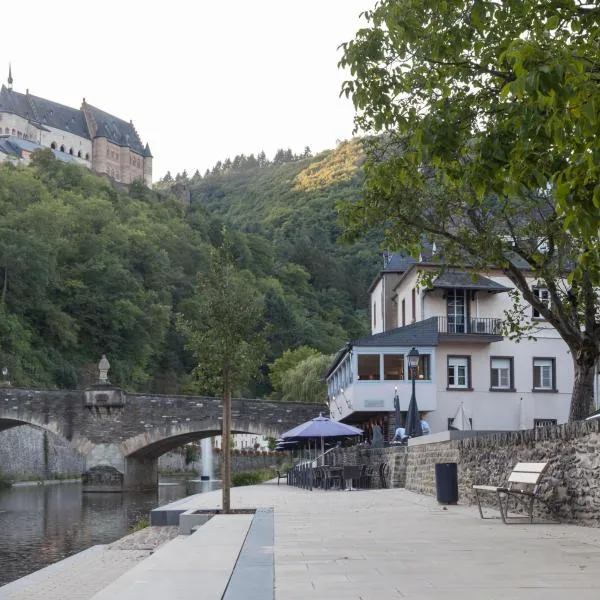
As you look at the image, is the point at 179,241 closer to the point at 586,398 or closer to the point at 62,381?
the point at 62,381

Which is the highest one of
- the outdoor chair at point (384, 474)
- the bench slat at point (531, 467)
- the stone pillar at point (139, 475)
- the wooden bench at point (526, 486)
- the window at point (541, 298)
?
the window at point (541, 298)

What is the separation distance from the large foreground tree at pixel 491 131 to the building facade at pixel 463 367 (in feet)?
61.0

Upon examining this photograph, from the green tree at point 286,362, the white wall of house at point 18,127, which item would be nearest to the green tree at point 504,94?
the green tree at point 286,362

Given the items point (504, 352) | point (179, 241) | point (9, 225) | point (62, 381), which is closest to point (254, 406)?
point (504, 352)

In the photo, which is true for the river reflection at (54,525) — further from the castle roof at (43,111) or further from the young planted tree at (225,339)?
the castle roof at (43,111)

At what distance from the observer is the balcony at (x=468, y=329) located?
36.0 m

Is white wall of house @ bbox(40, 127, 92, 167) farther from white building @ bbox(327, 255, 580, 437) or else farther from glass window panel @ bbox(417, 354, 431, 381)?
glass window panel @ bbox(417, 354, 431, 381)

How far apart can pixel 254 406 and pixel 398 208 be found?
101ft

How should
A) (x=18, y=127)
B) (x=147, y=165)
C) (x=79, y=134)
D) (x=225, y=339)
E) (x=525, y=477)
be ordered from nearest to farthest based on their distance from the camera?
1. (x=525, y=477)
2. (x=225, y=339)
3. (x=18, y=127)
4. (x=79, y=134)
5. (x=147, y=165)

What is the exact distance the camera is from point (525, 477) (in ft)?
36.9

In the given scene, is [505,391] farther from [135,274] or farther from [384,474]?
[135,274]

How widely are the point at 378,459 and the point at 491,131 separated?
58.9 feet

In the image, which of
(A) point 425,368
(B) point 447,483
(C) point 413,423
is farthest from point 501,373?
(B) point 447,483

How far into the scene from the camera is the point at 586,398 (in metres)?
14.6
